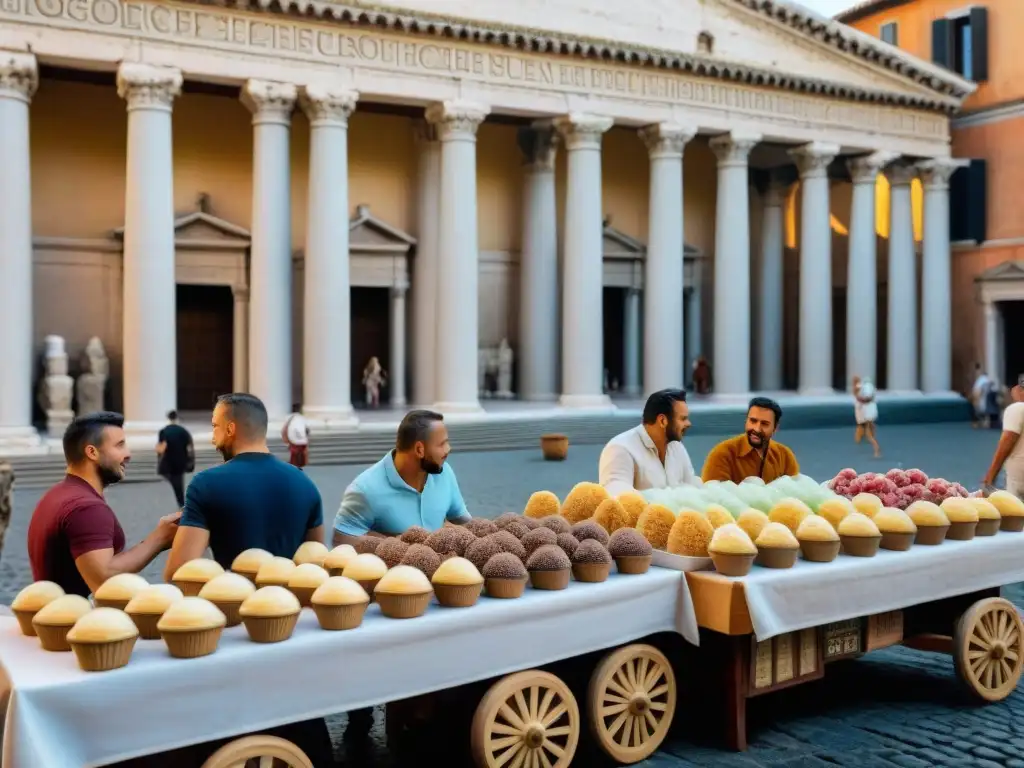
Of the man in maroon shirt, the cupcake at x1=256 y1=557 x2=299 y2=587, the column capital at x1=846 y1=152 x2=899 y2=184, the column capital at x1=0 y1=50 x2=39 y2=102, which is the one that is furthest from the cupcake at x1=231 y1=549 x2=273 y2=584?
the column capital at x1=846 y1=152 x2=899 y2=184

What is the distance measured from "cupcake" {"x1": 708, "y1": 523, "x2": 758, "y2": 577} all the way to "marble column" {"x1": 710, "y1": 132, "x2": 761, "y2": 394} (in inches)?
767

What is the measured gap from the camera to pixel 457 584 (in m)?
4.05

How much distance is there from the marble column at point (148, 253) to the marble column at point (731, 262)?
12.3 metres

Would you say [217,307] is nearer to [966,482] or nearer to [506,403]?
[506,403]

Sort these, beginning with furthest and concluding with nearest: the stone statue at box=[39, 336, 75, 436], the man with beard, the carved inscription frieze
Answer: the stone statue at box=[39, 336, 75, 436] → the carved inscription frieze → the man with beard

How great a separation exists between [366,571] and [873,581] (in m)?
2.59

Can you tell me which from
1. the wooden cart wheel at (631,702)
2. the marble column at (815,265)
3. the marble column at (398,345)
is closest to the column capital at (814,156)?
the marble column at (815,265)

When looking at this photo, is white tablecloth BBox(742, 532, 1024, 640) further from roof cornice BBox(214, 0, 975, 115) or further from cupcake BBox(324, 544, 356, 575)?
roof cornice BBox(214, 0, 975, 115)

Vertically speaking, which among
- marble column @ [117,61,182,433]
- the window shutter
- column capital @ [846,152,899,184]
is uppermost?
the window shutter

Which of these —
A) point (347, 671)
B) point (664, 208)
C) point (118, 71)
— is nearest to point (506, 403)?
point (664, 208)

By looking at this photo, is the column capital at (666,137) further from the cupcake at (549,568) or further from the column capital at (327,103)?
the cupcake at (549,568)

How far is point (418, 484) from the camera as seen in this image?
206 inches

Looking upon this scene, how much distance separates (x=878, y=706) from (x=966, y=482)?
10016mm

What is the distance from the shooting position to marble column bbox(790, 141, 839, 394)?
24.8 meters
